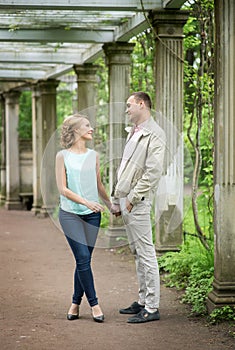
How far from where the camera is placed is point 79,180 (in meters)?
6.99

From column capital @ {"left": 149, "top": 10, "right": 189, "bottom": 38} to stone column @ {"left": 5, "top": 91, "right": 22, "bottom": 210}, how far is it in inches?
514

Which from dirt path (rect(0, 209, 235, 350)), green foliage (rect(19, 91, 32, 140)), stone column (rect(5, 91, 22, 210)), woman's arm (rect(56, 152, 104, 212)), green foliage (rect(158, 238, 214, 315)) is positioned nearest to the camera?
dirt path (rect(0, 209, 235, 350))

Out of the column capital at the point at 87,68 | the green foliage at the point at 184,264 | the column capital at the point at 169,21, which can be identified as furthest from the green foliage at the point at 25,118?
the green foliage at the point at 184,264

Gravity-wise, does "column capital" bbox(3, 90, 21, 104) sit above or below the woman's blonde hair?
above

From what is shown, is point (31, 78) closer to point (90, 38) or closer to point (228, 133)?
point (90, 38)

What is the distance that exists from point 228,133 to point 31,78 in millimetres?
13563

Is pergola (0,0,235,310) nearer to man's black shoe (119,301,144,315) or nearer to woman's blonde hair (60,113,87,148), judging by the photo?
man's black shoe (119,301,144,315)

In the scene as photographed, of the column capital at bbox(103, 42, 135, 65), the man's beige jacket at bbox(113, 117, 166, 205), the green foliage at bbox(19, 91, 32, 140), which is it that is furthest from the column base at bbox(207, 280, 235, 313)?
the green foliage at bbox(19, 91, 32, 140)

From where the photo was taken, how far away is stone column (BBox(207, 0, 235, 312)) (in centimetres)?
709

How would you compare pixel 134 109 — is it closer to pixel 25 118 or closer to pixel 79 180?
pixel 79 180

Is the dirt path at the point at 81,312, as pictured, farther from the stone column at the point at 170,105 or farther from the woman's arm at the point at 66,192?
the woman's arm at the point at 66,192

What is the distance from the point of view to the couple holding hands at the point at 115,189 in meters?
6.94

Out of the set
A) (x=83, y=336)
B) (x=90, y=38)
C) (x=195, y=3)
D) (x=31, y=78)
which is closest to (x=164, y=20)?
(x=195, y=3)

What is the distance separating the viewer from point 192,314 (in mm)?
7582
